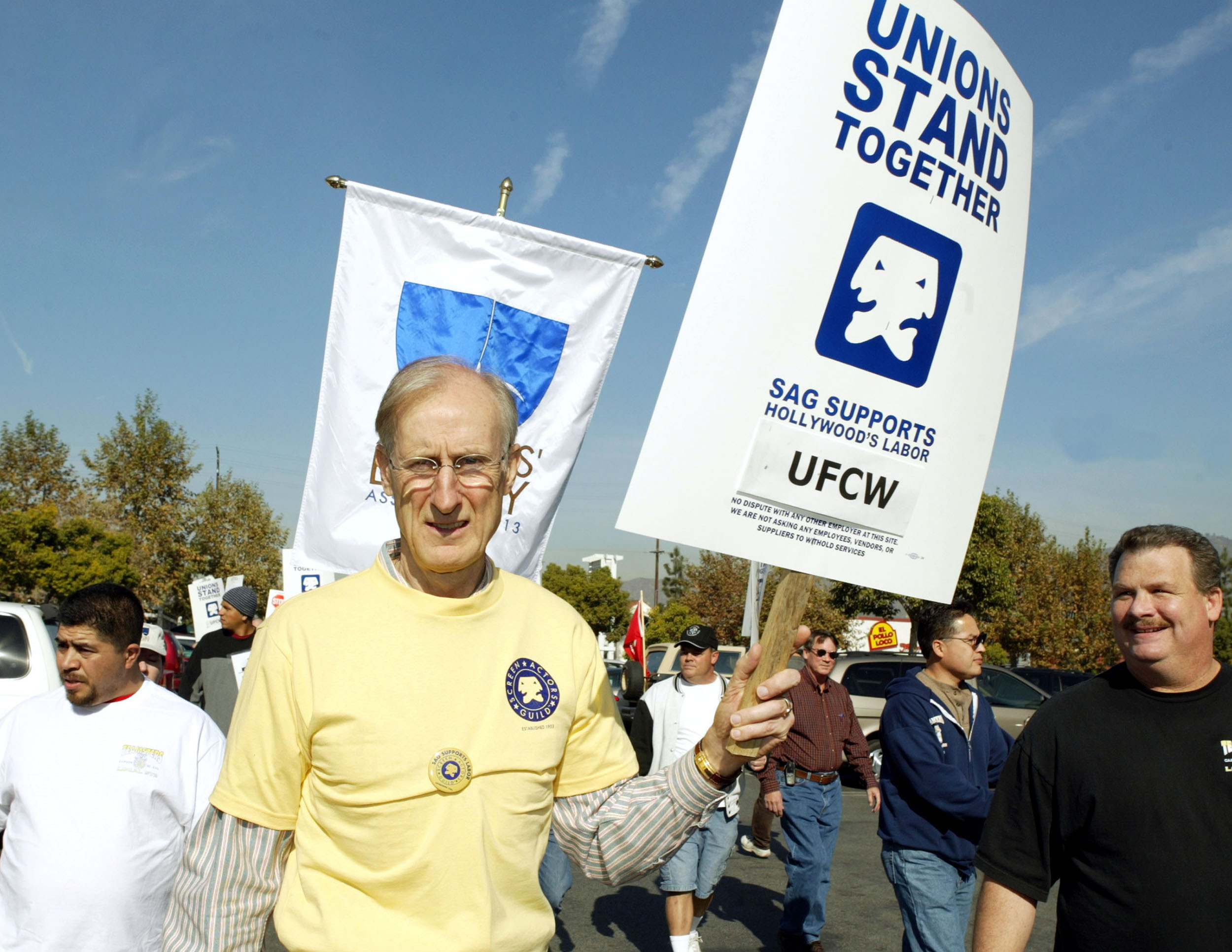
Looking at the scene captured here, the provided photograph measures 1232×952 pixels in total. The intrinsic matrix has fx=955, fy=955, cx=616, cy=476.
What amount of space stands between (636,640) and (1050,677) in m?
6.58

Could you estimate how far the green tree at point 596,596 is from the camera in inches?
2028

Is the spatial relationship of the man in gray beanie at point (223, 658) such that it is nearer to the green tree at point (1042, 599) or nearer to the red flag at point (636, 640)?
the red flag at point (636, 640)

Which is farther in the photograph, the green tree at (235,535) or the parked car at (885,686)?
the green tree at (235,535)

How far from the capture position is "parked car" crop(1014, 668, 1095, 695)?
14516 mm

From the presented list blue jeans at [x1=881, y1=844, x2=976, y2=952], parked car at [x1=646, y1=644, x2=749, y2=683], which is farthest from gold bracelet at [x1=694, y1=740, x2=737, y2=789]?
parked car at [x1=646, y1=644, x2=749, y2=683]

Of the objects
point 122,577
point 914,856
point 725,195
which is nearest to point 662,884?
point 914,856

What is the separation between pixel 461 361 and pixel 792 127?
2.78ft

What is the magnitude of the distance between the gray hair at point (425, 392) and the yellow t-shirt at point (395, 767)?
315 millimetres

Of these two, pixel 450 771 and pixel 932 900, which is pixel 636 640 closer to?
pixel 932 900

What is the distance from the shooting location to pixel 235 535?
35.3 meters

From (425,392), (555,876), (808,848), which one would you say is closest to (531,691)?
(425,392)

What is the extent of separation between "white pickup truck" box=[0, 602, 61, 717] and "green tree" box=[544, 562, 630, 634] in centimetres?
4294

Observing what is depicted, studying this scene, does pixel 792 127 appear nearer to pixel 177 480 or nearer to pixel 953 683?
pixel 953 683

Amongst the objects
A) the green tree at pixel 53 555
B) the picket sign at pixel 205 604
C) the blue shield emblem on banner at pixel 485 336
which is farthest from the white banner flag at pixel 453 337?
the green tree at pixel 53 555
